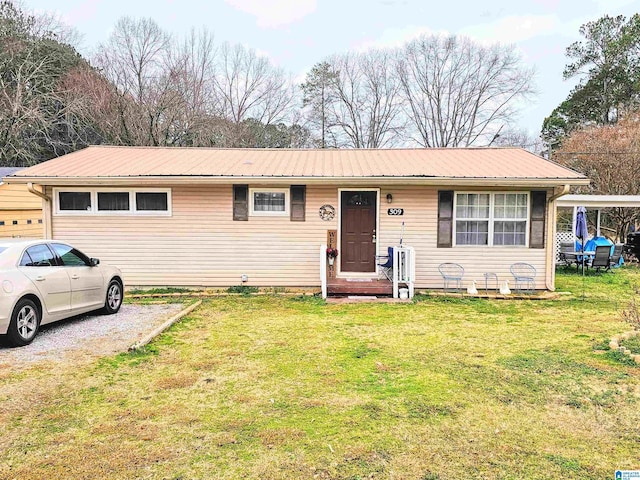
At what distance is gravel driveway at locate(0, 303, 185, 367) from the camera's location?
207 inches

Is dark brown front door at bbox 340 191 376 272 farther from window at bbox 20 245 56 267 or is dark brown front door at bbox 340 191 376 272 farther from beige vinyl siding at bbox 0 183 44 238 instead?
beige vinyl siding at bbox 0 183 44 238

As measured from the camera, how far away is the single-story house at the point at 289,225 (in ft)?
32.6

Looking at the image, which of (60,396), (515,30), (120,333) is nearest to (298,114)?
Answer: (515,30)

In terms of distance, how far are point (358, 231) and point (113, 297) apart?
510 cm

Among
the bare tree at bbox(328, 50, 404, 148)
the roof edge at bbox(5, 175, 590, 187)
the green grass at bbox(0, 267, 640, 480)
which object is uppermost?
the bare tree at bbox(328, 50, 404, 148)

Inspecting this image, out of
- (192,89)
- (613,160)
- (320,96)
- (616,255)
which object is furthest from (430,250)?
(320,96)

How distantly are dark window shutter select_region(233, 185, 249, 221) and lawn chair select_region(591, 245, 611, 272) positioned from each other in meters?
9.85

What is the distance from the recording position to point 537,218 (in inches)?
389

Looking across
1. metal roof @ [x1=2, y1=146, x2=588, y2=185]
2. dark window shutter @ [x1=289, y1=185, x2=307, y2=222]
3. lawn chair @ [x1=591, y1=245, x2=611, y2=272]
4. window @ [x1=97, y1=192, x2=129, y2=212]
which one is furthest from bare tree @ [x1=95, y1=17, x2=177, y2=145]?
lawn chair @ [x1=591, y1=245, x2=611, y2=272]

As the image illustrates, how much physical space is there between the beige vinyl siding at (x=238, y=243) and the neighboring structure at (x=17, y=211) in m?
6.22

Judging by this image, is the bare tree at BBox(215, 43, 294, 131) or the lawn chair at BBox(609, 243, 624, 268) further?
the bare tree at BBox(215, 43, 294, 131)

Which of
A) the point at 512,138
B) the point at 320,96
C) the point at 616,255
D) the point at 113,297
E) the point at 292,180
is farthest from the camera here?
the point at 512,138

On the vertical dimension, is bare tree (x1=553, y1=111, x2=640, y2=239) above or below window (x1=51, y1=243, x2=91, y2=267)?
above

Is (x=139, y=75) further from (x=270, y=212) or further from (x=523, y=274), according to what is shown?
(x=523, y=274)
